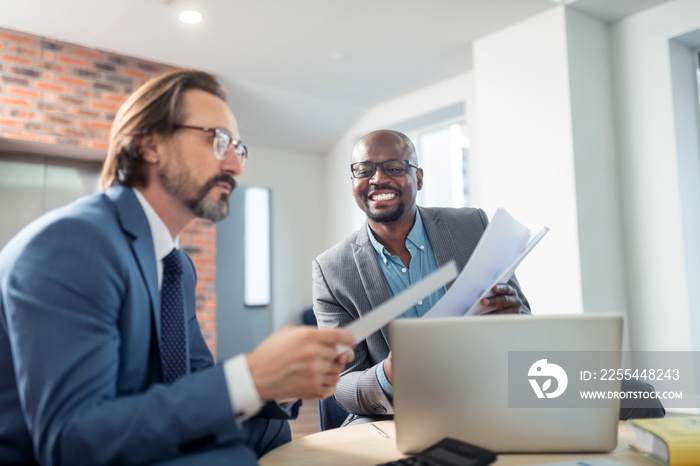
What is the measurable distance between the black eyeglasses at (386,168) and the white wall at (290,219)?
4.81m

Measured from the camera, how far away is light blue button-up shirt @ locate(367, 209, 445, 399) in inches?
74.5

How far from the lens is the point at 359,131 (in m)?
6.55

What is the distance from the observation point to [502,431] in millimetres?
980

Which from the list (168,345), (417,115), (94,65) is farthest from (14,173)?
(168,345)

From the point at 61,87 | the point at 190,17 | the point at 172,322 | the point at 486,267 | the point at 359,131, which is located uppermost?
the point at 190,17

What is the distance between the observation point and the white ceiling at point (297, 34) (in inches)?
154

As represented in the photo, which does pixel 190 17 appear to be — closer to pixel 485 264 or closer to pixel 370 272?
pixel 370 272

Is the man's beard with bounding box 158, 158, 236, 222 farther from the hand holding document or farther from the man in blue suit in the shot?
the hand holding document

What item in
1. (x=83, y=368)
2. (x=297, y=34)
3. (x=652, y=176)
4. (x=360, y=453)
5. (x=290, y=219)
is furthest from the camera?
(x=290, y=219)

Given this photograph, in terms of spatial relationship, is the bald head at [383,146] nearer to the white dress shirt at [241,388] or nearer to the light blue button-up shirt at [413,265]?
the light blue button-up shirt at [413,265]

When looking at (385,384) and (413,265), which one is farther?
(413,265)

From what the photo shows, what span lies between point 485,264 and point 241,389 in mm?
604

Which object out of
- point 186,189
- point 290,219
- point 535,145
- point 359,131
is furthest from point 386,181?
point 290,219

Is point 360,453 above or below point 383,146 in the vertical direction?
below
